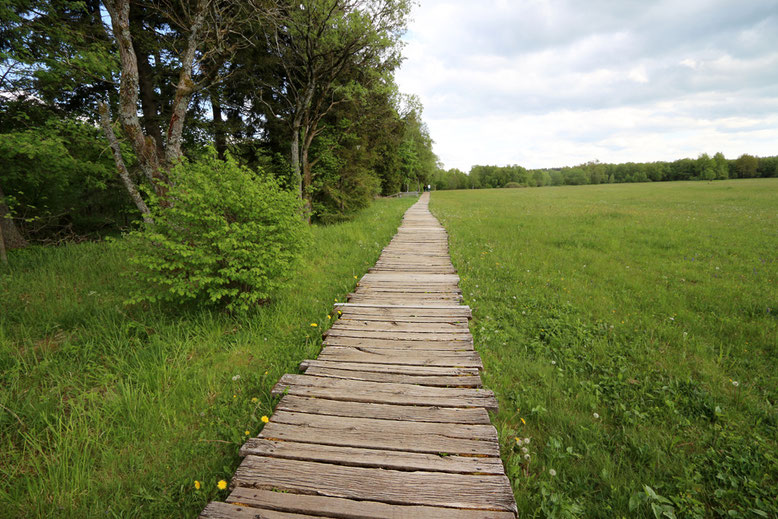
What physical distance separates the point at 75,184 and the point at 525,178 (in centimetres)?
12434

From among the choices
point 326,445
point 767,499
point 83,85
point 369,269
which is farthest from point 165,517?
point 83,85

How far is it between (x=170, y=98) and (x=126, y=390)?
13.7m

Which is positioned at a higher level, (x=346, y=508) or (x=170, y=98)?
(x=170, y=98)

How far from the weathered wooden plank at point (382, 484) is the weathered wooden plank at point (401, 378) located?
41.0 inches

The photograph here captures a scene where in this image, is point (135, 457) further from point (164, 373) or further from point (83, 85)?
point (83, 85)

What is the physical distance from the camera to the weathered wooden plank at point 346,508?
191 cm

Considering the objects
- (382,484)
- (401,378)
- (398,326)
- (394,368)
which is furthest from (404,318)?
(382,484)

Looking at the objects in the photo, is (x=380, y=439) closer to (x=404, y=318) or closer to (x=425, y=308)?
(x=404, y=318)

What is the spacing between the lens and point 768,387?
11.0ft

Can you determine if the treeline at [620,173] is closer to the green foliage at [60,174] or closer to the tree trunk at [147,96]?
the tree trunk at [147,96]

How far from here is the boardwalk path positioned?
1991mm

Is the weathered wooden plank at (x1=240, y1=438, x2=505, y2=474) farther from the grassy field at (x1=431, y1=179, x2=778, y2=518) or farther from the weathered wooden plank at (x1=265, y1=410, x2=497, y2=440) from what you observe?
the grassy field at (x1=431, y1=179, x2=778, y2=518)

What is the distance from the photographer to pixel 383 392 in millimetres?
3062

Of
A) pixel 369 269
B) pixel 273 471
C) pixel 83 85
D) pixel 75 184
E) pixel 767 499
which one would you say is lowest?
pixel 767 499
